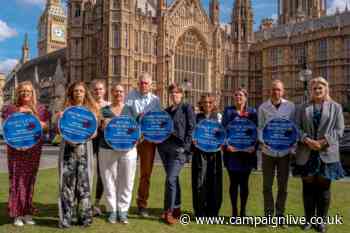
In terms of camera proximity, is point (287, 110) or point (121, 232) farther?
point (287, 110)

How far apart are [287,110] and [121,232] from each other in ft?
10.6

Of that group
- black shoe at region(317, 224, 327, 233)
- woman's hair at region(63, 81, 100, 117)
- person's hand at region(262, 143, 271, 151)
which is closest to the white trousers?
woman's hair at region(63, 81, 100, 117)

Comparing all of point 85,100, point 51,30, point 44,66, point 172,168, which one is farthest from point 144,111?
point 51,30

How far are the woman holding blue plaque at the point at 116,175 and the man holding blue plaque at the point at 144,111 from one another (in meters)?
0.66

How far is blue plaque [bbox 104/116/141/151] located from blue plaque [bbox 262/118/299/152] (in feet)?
6.87

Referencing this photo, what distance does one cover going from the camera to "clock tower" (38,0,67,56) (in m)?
117

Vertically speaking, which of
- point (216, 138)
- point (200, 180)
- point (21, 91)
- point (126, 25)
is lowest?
point (200, 180)

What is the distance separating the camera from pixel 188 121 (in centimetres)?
790

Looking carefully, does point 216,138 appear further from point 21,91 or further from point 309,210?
point 21,91

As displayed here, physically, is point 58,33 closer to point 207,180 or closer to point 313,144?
point 207,180

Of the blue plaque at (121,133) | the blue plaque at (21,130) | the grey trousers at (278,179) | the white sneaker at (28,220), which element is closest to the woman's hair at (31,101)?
the blue plaque at (21,130)

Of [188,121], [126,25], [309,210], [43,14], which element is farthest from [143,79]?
[43,14]

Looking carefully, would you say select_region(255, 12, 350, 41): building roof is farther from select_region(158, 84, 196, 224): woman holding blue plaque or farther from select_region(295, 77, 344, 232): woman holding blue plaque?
select_region(158, 84, 196, 224): woman holding blue plaque

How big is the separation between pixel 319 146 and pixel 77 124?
3614mm
